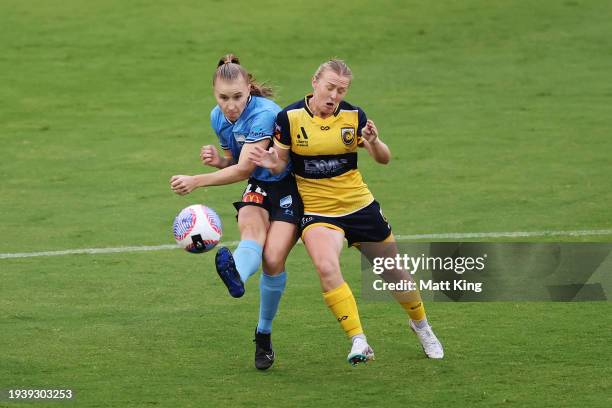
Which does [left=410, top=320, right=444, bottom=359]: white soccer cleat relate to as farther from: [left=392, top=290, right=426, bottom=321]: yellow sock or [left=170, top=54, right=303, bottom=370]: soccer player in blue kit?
[left=170, top=54, right=303, bottom=370]: soccer player in blue kit

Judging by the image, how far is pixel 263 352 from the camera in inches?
357

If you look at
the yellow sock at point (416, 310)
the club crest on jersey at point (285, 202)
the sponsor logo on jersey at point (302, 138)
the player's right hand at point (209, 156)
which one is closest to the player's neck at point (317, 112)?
the sponsor logo on jersey at point (302, 138)

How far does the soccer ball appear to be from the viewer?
8.94m

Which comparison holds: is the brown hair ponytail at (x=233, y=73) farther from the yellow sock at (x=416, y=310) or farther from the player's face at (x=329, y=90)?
the yellow sock at (x=416, y=310)

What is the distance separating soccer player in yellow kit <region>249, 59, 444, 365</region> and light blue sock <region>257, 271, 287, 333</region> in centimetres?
40

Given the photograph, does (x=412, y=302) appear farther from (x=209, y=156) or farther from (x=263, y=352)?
(x=209, y=156)

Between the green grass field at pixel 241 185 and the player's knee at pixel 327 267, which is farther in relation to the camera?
the green grass field at pixel 241 185

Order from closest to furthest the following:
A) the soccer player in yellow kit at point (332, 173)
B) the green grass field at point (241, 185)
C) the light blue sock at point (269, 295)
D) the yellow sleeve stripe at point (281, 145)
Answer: the soccer player in yellow kit at point (332, 173)
the green grass field at point (241, 185)
the yellow sleeve stripe at point (281, 145)
the light blue sock at point (269, 295)

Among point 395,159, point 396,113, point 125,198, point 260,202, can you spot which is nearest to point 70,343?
point 260,202

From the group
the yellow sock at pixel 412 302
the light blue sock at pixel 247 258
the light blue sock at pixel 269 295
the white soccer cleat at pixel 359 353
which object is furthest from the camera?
the yellow sock at pixel 412 302

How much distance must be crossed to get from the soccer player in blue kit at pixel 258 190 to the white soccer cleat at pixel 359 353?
812mm

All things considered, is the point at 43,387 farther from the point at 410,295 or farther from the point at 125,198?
the point at 125,198

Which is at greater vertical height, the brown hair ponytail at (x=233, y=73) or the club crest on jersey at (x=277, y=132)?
the brown hair ponytail at (x=233, y=73)

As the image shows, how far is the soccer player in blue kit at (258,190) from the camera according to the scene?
895 cm
